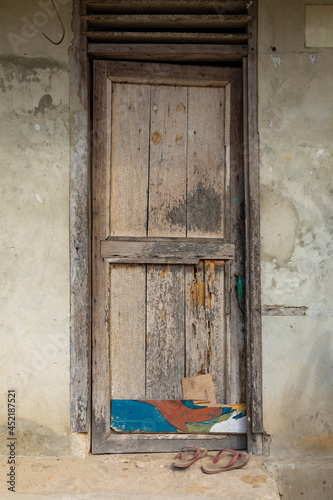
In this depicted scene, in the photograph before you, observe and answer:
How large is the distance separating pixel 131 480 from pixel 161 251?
126cm

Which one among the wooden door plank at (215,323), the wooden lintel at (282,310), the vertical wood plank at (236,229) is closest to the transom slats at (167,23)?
the vertical wood plank at (236,229)

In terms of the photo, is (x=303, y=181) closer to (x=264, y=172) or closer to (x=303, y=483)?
(x=264, y=172)

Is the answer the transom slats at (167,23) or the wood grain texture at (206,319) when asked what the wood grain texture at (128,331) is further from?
the transom slats at (167,23)

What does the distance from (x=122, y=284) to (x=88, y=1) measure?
1.64m

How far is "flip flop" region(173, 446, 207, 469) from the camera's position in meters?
2.37

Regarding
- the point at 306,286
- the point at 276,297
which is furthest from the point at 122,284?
the point at 306,286

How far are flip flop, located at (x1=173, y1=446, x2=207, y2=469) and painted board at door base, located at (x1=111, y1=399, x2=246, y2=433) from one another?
11 centimetres

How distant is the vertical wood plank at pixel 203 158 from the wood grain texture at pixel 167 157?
49 mm

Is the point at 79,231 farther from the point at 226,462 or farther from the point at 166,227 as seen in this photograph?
the point at 226,462

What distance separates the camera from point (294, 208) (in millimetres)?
2508

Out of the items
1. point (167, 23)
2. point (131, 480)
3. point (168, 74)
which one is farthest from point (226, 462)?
point (167, 23)

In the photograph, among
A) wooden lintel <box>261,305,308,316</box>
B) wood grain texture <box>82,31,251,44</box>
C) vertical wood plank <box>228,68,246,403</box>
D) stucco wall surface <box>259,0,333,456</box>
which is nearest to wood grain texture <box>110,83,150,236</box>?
wood grain texture <box>82,31,251,44</box>

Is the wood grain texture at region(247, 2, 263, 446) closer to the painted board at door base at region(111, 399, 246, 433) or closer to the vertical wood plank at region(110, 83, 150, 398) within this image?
the painted board at door base at region(111, 399, 246, 433)

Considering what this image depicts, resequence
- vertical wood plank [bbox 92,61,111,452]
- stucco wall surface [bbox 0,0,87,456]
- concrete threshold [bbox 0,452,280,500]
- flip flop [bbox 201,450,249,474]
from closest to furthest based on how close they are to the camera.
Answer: concrete threshold [bbox 0,452,280,500] < flip flop [bbox 201,450,249,474] < stucco wall surface [bbox 0,0,87,456] < vertical wood plank [bbox 92,61,111,452]
